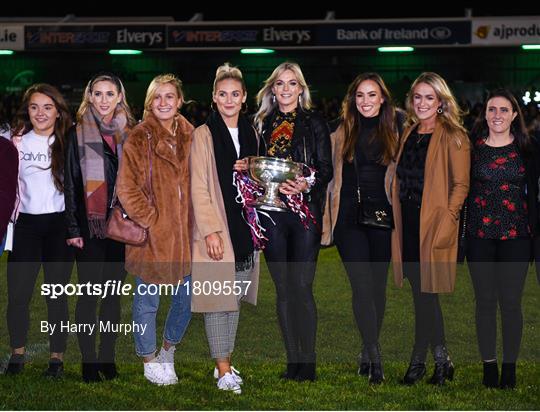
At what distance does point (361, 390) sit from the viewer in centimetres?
607

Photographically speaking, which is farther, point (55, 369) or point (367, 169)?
point (55, 369)

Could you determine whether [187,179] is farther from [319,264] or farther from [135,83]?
[135,83]

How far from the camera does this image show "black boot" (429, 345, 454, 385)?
6172mm

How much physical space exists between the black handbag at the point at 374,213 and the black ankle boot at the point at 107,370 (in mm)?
1730

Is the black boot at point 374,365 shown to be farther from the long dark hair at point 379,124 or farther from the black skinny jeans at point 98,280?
the black skinny jeans at point 98,280

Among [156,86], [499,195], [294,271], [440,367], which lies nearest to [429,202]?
[499,195]

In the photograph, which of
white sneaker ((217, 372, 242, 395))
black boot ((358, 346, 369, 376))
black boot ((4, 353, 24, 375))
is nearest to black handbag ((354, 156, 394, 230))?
black boot ((358, 346, 369, 376))

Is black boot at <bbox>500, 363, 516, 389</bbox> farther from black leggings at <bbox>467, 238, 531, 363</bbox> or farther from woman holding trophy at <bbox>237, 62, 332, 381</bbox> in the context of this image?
woman holding trophy at <bbox>237, 62, 332, 381</bbox>

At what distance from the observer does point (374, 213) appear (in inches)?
241

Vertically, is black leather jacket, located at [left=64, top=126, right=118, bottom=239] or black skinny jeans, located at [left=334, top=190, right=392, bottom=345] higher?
black leather jacket, located at [left=64, top=126, right=118, bottom=239]

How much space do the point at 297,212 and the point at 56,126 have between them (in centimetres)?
157

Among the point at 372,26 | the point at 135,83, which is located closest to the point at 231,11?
the point at 135,83

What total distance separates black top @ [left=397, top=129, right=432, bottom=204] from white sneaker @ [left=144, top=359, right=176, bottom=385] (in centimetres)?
175

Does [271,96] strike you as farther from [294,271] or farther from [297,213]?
[294,271]
